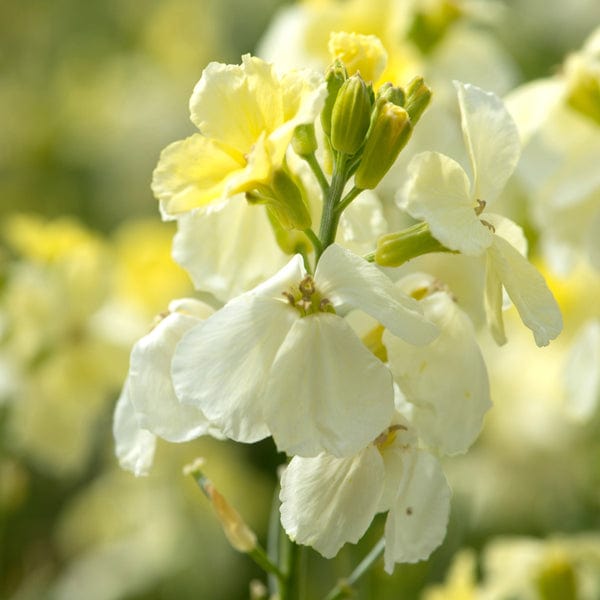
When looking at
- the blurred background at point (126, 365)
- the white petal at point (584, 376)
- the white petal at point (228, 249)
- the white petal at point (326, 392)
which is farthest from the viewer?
the blurred background at point (126, 365)

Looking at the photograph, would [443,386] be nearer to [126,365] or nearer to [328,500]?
[328,500]

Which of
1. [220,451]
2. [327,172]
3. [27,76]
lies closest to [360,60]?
[327,172]

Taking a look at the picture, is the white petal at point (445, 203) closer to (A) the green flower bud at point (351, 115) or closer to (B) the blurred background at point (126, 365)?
(A) the green flower bud at point (351, 115)

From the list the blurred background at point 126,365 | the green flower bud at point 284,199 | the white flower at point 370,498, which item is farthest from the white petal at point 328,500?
the blurred background at point 126,365

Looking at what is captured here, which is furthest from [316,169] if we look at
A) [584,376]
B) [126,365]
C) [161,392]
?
[126,365]

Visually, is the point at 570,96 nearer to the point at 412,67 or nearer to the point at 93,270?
the point at 412,67

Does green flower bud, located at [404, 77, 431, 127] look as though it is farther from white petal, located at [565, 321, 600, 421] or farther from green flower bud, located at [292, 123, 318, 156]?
white petal, located at [565, 321, 600, 421]

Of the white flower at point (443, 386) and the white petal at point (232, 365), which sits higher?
the white petal at point (232, 365)
